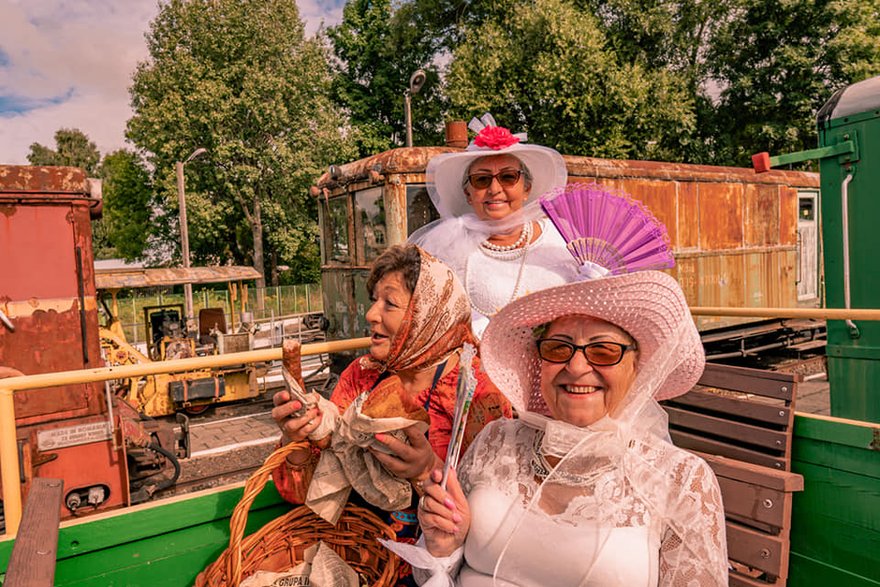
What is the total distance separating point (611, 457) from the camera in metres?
1.50

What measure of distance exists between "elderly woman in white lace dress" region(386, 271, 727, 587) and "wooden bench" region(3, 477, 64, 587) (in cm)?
92

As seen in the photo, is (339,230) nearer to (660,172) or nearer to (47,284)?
(47,284)

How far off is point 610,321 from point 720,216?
851cm

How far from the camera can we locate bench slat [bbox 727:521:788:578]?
1915 millimetres

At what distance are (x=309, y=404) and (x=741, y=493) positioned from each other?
5.04 ft

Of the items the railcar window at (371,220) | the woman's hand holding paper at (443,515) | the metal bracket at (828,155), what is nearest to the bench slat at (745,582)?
the woman's hand holding paper at (443,515)

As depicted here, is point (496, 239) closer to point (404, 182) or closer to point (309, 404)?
point (309, 404)

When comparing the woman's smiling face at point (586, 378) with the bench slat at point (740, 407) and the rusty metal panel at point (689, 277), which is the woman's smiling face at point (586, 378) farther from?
the rusty metal panel at point (689, 277)

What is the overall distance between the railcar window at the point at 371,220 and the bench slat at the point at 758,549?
5542 mm

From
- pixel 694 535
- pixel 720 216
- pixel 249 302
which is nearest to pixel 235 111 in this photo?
pixel 249 302

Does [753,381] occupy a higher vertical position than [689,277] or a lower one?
lower

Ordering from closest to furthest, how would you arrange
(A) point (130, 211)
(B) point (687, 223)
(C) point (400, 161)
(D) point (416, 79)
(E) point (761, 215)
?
(C) point (400, 161) < (D) point (416, 79) < (B) point (687, 223) < (E) point (761, 215) < (A) point (130, 211)

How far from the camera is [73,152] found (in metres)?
49.7

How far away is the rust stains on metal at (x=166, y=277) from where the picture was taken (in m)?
8.21
